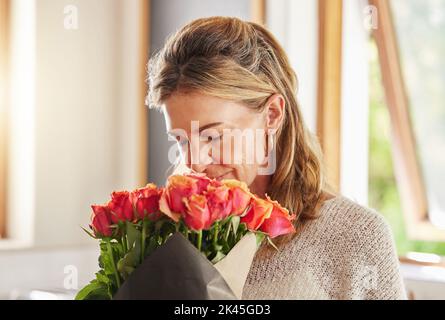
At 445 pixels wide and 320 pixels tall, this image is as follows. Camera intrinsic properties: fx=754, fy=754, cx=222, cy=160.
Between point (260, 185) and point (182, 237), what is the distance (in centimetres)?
48

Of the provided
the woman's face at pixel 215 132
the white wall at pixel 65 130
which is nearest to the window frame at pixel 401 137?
the white wall at pixel 65 130

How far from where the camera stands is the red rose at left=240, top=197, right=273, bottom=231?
2.53 ft

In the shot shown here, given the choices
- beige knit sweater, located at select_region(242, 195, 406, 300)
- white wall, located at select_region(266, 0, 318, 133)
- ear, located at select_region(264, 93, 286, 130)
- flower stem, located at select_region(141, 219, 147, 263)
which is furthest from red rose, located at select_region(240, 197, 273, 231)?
white wall, located at select_region(266, 0, 318, 133)

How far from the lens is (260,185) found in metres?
1.19

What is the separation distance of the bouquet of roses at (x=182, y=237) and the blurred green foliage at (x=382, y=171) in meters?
1.98

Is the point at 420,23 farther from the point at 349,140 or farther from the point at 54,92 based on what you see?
the point at 54,92

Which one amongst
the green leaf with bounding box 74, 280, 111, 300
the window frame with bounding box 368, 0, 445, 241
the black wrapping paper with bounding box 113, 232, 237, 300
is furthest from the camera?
the window frame with bounding box 368, 0, 445, 241

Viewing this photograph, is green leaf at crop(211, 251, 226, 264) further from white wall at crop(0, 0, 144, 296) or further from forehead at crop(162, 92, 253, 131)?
white wall at crop(0, 0, 144, 296)

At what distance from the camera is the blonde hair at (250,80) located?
1.08m

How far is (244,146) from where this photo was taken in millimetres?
1096

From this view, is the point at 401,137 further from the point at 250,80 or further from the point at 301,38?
the point at 250,80

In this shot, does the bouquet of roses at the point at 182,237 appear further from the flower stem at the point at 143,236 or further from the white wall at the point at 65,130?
the white wall at the point at 65,130

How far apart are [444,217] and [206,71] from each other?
1839 millimetres

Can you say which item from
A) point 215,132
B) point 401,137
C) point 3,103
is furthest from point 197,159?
point 401,137
